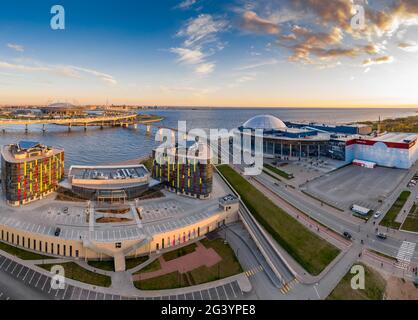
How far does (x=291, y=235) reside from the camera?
129ft

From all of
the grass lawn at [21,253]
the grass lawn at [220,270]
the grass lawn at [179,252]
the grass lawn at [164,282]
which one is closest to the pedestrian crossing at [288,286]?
the grass lawn at [220,270]

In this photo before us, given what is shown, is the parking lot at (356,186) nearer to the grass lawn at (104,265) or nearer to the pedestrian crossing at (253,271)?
the pedestrian crossing at (253,271)

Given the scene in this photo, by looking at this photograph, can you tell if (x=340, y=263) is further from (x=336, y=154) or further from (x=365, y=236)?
(x=336, y=154)

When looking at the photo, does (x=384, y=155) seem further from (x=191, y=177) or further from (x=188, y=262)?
(x=188, y=262)

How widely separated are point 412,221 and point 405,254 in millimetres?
10949

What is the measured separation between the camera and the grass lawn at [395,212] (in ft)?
141

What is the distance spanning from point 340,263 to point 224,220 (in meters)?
17.0

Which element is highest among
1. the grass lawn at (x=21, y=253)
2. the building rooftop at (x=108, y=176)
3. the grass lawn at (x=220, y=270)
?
the building rooftop at (x=108, y=176)

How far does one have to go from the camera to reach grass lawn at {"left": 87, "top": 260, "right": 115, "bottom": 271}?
109 ft

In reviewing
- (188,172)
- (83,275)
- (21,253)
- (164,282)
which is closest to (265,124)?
(188,172)

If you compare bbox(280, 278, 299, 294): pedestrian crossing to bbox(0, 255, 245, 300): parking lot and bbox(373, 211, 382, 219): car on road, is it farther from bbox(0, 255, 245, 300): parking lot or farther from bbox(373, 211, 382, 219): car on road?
bbox(373, 211, 382, 219): car on road

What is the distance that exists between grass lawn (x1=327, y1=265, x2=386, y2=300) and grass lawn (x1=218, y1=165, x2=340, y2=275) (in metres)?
2.83

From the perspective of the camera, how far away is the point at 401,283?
30.3 m

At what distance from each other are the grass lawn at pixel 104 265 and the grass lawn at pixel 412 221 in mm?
39961
